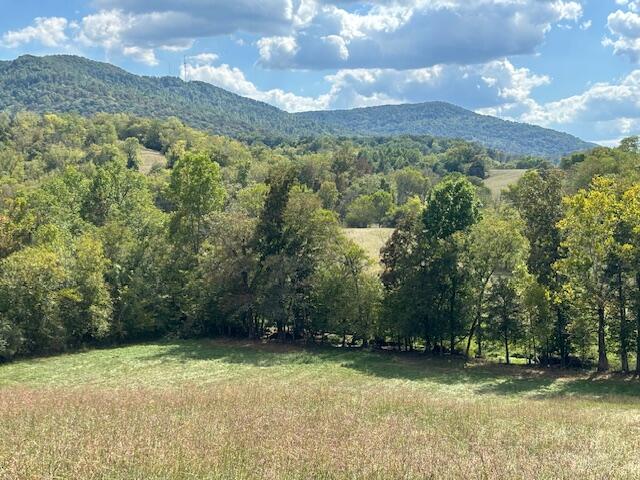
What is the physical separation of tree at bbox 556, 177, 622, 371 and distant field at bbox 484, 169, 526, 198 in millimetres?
122547

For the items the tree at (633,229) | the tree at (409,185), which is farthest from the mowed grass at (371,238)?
the tree at (409,185)

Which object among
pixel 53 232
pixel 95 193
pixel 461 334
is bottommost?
pixel 461 334

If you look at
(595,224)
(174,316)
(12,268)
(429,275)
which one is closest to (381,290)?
(429,275)

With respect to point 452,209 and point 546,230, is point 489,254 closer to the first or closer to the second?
point 546,230

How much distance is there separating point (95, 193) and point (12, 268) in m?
31.7

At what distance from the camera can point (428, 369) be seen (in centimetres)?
3775

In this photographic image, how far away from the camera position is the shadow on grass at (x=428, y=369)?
3080 centimetres

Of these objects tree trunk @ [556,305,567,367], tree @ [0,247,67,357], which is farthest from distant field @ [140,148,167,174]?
tree trunk @ [556,305,567,367]

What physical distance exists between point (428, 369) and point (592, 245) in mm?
13570

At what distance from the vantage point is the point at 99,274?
152ft

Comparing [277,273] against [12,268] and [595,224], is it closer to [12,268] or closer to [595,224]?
[12,268]

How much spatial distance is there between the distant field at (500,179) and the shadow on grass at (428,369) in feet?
398

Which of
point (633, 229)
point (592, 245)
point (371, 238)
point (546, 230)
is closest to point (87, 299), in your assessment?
point (546, 230)

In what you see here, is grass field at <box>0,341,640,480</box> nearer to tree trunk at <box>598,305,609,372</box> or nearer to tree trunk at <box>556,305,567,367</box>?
tree trunk at <box>598,305,609,372</box>
